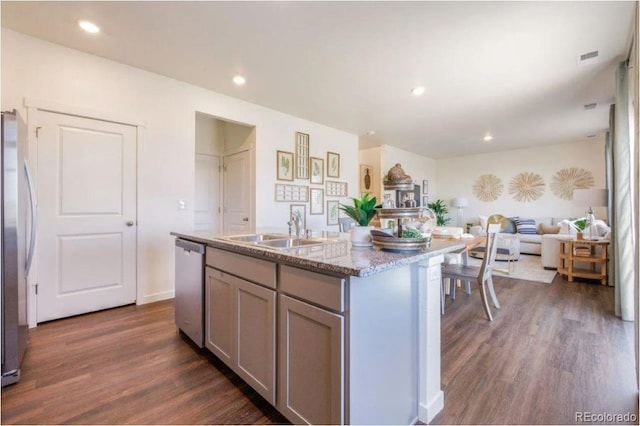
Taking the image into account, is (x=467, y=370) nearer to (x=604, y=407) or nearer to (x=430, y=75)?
(x=604, y=407)

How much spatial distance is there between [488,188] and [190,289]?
834 cm

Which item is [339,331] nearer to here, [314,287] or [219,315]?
[314,287]

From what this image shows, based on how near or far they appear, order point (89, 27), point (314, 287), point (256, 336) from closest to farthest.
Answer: point (314, 287) → point (256, 336) → point (89, 27)

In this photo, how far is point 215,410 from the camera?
1.54 meters

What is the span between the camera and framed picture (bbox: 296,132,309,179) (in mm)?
4789

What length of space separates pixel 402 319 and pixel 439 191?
8442 mm

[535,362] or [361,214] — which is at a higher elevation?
[361,214]

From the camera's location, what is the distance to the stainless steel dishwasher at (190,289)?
2092 millimetres

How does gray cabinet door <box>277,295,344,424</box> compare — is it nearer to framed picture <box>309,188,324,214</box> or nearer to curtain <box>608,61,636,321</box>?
curtain <box>608,61,636,321</box>

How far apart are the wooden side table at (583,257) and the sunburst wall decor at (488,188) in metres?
3.65

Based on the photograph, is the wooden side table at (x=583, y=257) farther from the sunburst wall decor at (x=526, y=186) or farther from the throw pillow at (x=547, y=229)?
the sunburst wall decor at (x=526, y=186)

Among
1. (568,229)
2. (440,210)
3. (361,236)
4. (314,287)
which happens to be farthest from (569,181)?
(314,287)

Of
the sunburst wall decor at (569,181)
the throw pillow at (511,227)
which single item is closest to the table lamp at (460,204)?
the throw pillow at (511,227)

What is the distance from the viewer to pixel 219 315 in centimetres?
190
